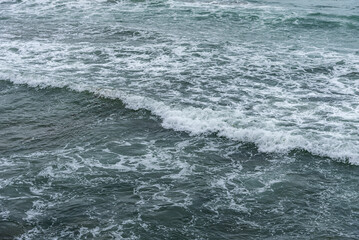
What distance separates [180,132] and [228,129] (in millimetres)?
1392

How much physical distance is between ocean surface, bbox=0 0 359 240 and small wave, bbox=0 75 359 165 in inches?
1.7

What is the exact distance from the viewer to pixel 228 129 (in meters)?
12.5

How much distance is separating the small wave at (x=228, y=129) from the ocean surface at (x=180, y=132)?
4cm

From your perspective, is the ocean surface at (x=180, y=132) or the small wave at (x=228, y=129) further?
the small wave at (x=228, y=129)

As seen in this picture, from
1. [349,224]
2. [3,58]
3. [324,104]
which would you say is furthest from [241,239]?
[3,58]

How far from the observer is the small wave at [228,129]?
11.3 meters

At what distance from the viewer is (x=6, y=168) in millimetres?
10586

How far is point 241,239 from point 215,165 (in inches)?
113

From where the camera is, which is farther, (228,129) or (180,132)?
(180,132)

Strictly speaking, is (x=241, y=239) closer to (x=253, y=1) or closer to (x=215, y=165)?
(x=215, y=165)

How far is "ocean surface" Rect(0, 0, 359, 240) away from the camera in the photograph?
8.77 meters

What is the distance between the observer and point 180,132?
41.4 feet

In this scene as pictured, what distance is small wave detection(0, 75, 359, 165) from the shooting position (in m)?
11.3

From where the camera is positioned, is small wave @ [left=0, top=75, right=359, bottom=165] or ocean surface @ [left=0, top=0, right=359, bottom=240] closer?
ocean surface @ [left=0, top=0, right=359, bottom=240]
